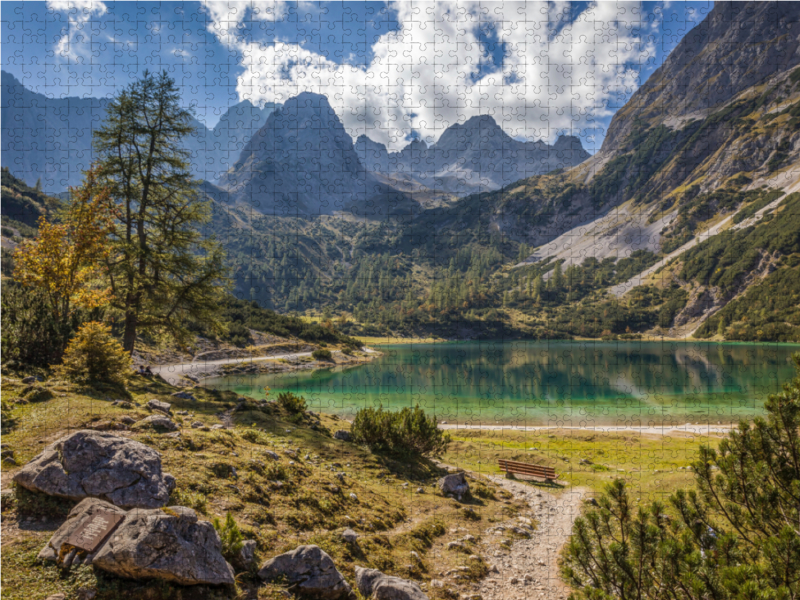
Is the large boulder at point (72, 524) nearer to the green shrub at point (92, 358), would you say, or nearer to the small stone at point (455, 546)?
the small stone at point (455, 546)

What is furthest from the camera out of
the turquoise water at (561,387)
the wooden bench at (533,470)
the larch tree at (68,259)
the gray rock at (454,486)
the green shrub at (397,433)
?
the turquoise water at (561,387)

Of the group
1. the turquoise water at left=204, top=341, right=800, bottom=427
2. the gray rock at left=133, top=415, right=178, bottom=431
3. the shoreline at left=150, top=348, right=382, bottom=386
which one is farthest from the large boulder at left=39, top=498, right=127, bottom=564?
the shoreline at left=150, top=348, right=382, bottom=386

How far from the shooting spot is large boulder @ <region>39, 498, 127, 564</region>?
430 cm

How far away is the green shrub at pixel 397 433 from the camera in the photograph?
15.7 metres

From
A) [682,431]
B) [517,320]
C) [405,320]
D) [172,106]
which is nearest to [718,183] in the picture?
[517,320]

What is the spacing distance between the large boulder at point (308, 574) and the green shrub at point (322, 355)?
214ft

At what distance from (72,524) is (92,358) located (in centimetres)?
1170

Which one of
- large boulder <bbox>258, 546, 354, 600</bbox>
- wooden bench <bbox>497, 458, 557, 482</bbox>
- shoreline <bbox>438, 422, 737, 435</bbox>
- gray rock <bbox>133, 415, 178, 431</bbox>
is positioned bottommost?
shoreline <bbox>438, 422, 737, 435</bbox>

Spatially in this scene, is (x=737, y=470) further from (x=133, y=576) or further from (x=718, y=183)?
(x=718, y=183)

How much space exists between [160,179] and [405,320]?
457ft

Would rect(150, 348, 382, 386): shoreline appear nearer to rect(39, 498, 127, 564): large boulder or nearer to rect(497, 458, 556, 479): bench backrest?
rect(497, 458, 556, 479): bench backrest

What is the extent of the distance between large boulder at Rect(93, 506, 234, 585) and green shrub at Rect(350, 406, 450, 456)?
1139 centimetres

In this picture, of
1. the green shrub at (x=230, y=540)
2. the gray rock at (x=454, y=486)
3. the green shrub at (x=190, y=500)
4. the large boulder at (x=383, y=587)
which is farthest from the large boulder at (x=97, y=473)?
the gray rock at (x=454, y=486)

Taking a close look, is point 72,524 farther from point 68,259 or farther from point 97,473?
point 68,259
